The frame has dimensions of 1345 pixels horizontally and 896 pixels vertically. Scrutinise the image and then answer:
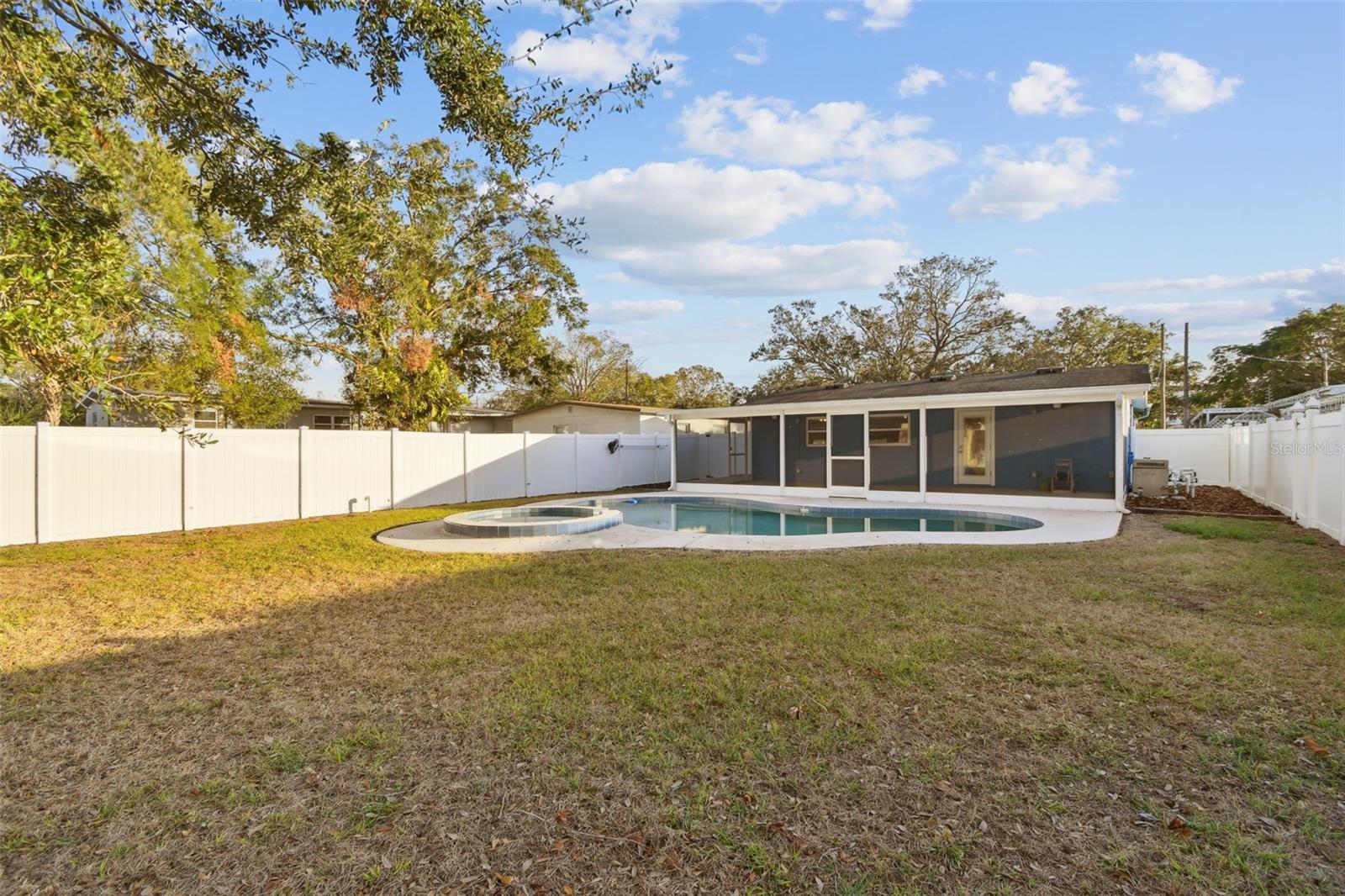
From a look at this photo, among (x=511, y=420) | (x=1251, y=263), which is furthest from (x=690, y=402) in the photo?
(x=1251, y=263)

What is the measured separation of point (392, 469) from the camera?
13500 mm

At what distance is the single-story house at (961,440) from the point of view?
12.7 m

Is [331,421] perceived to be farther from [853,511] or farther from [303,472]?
[853,511]

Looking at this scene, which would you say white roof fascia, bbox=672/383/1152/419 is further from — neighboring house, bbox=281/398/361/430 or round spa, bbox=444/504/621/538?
neighboring house, bbox=281/398/361/430

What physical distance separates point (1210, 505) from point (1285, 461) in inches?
76.0

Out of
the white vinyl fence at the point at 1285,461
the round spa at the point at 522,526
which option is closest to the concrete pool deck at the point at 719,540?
the round spa at the point at 522,526

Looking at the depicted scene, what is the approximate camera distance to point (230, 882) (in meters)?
2.16

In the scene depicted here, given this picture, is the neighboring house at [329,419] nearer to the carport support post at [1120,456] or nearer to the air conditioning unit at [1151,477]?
the carport support post at [1120,456]

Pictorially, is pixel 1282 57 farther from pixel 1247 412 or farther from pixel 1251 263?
pixel 1247 412

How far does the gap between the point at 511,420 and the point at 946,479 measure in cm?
1865

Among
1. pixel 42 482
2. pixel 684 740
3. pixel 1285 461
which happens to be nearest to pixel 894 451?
pixel 1285 461

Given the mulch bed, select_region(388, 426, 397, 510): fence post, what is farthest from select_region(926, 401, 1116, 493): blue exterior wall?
select_region(388, 426, 397, 510): fence post

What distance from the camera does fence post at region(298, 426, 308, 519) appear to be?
39.0 feet

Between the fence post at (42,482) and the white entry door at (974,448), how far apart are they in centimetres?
Answer: 1641
